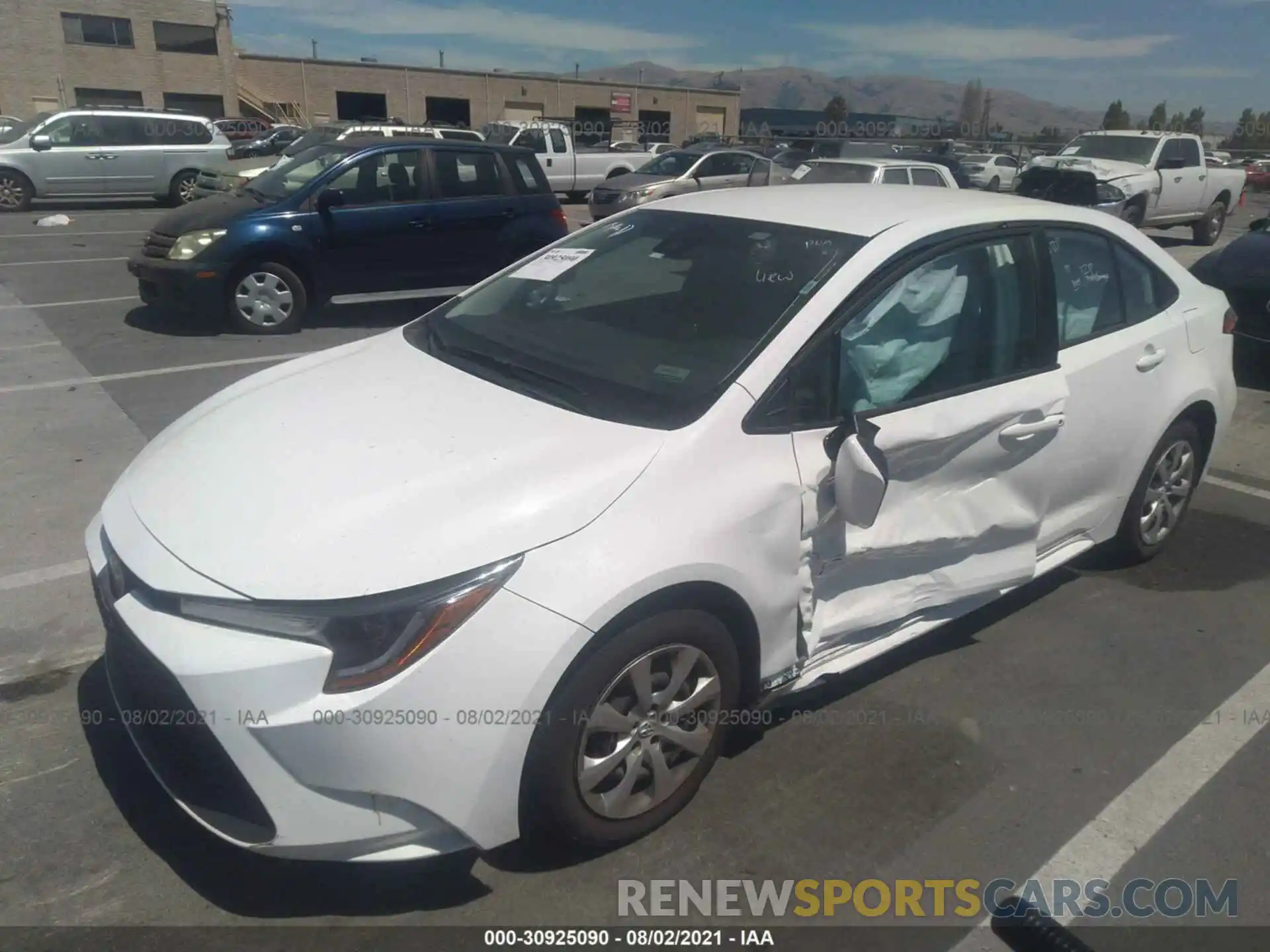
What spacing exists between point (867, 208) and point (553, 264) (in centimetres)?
120

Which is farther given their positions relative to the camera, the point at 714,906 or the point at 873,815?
the point at 873,815

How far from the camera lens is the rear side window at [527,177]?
31.3 ft

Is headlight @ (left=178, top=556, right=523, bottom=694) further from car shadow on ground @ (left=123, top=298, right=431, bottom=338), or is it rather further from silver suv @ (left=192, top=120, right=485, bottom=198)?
silver suv @ (left=192, top=120, right=485, bottom=198)

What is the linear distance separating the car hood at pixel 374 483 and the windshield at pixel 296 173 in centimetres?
626

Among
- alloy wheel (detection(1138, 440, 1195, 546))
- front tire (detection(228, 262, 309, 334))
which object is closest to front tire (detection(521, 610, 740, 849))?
alloy wheel (detection(1138, 440, 1195, 546))

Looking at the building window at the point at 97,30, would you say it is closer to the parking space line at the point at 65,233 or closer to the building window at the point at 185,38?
the building window at the point at 185,38

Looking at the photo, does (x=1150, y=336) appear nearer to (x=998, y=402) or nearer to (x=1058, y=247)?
(x=1058, y=247)

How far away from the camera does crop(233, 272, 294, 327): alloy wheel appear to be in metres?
8.34

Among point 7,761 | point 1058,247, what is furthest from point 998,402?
point 7,761

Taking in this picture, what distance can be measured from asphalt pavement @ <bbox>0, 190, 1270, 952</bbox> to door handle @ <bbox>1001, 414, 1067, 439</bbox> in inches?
36.8

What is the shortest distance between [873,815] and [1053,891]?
50cm

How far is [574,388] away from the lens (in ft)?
9.50

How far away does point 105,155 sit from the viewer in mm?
17750

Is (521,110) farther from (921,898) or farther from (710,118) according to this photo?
(921,898)
